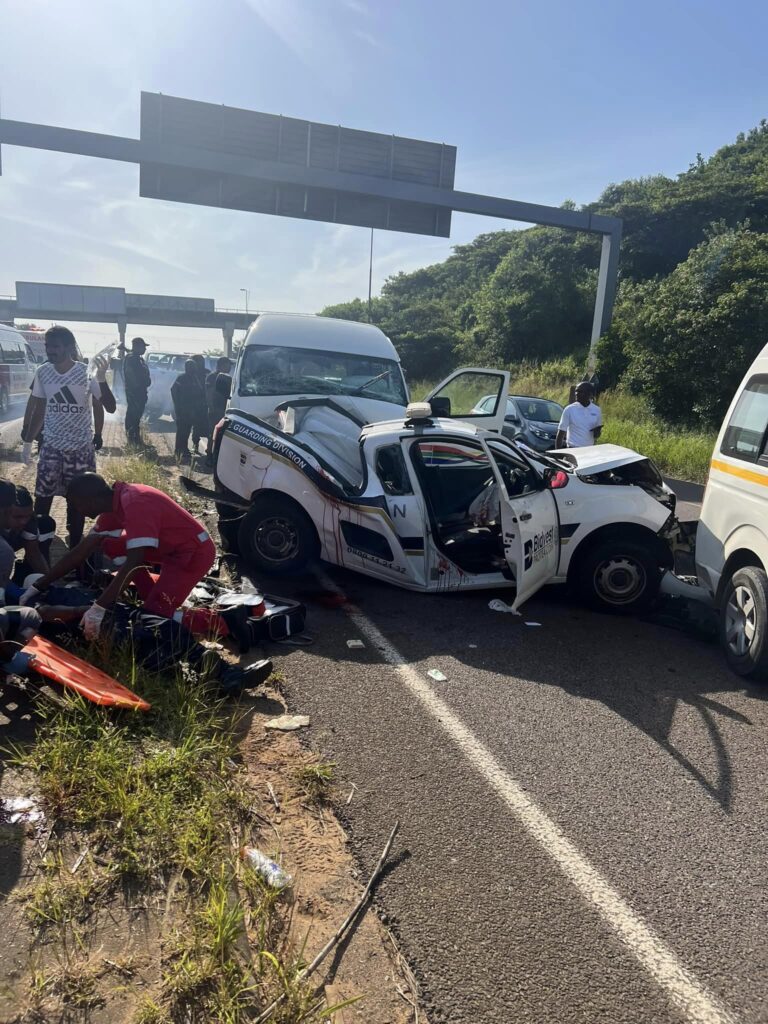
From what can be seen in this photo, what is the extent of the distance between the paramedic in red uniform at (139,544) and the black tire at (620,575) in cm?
306

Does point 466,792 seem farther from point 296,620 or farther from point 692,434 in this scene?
point 692,434

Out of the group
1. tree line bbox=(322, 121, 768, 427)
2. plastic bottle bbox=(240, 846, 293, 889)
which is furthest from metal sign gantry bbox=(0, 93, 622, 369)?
plastic bottle bbox=(240, 846, 293, 889)

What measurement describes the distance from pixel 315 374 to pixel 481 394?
200 centimetres

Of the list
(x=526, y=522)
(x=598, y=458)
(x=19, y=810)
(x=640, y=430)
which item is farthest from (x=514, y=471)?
(x=640, y=430)

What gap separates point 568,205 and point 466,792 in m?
43.5

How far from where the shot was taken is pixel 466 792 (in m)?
3.20

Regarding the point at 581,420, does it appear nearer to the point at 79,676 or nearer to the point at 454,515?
the point at 454,515

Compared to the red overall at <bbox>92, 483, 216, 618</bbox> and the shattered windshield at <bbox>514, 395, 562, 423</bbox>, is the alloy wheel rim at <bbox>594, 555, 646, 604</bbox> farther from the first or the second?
the shattered windshield at <bbox>514, 395, 562, 423</bbox>

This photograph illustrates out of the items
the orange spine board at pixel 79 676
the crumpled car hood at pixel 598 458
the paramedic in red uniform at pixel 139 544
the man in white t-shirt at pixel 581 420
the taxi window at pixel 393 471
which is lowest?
the orange spine board at pixel 79 676

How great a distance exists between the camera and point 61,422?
5.60 metres

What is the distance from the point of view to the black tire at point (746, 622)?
4387 millimetres

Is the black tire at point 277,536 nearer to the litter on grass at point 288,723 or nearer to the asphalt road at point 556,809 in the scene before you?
the asphalt road at point 556,809

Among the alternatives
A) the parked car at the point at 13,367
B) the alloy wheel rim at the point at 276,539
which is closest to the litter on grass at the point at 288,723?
the alloy wheel rim at the point at 276,539

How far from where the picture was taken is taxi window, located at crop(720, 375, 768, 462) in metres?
4.74
